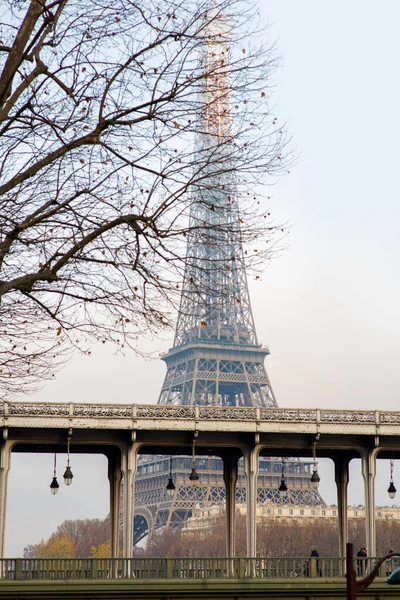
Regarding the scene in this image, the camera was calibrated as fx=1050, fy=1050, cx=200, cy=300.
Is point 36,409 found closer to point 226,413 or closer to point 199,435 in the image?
point 199,435

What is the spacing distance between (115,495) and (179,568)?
47.6ft

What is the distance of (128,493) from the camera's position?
1603 inches

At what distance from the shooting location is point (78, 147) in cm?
1834

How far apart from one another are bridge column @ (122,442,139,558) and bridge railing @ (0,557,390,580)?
8.30m

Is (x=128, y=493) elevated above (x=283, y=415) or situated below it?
below

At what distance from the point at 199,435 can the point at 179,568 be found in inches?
505

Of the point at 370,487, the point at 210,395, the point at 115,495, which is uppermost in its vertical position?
the point at 210,395

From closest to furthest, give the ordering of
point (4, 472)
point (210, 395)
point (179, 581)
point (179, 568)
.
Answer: point (179, 581)
point (179, 568)
point (4, 472)
point (210, 395)

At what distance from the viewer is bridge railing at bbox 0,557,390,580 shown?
98.2ft

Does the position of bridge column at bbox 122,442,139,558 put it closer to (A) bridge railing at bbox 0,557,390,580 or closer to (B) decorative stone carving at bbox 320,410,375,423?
(B) decorative stone carving at bbox 320,410,375,423

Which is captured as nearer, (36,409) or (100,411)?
(36,409)

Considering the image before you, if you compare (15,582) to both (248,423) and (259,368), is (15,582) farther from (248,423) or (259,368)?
(259,368)

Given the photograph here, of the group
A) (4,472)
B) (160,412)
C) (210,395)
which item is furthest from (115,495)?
(210,395)

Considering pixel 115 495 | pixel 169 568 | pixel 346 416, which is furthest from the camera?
pixel 115 495
